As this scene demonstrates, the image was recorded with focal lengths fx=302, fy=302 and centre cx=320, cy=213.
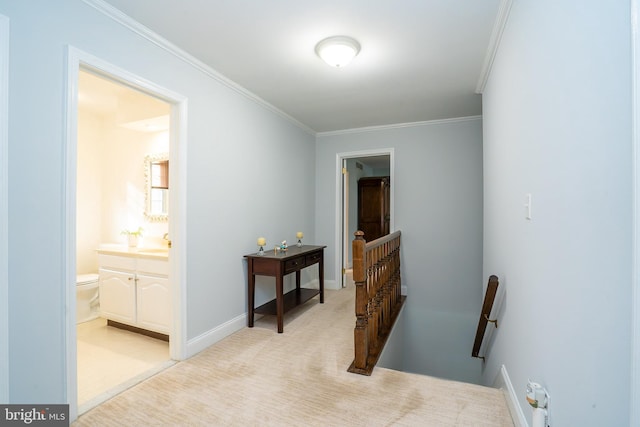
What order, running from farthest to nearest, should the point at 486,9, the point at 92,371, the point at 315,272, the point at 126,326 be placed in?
the point at 315,272
the point at 126,326
the point at 92,371
the point at 486,9

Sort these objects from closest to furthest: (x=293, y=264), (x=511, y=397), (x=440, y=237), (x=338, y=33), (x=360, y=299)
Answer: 1. (x=511, y=397)
2. (x=338, y=33)
3. (x=360, y=299)
4. (x=293, y=264)
5. (x=440, y=237)

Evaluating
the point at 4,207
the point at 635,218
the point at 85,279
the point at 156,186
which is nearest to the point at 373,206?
the point at 156,186

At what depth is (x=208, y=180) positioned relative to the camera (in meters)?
2.65

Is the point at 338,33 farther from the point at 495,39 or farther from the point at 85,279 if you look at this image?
the point at 85,279

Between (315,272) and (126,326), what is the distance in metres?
2.50

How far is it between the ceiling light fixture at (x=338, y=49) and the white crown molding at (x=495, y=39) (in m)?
0.92

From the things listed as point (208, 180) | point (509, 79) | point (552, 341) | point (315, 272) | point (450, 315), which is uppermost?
point (509, 79)

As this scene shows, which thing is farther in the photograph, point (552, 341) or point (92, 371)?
point (92, 371)

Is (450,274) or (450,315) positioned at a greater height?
(450,274)

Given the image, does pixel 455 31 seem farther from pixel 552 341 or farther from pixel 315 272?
pixel 315 272

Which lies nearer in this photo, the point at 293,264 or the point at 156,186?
the point at 293,264

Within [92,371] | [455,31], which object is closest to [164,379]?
[92,371]

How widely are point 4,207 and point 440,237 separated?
4119 millimetres

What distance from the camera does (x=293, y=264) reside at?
10.4 ft
